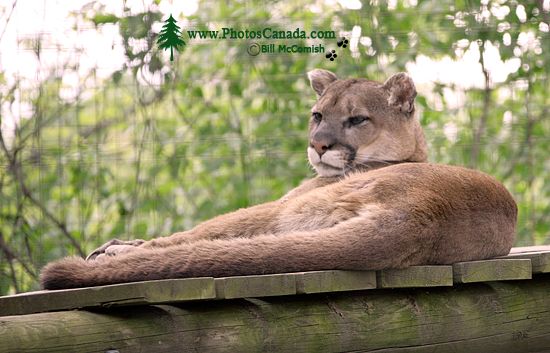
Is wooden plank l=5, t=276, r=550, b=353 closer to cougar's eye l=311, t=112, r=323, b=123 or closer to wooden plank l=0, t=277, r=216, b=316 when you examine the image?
wooden plank l=0, t=277, r=216, b=316

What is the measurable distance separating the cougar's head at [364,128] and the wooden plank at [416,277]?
152cm

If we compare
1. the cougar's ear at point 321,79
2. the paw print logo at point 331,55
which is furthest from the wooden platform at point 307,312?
the paw print logo at point 331,55

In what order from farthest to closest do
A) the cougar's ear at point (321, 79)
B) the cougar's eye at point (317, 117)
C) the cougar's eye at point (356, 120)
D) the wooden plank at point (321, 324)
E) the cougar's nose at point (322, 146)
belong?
1. the cougar's ear at point (321, 79)
2. the cougar's eye at point (317, 117)
3. the cougar's eye at point (356, 120)
4. the cougar's nose at point (322, 146)
5. the wooden plank at point (321, 324)

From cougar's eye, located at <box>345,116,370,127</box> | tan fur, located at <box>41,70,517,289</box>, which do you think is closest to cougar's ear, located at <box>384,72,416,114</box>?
cougar's eye, located at <box>345,116,370,127</box>

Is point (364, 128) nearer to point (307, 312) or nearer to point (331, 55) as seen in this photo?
point (307, 312)

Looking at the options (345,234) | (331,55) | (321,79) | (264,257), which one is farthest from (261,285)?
(331,55)

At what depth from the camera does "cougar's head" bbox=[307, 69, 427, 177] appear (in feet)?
16.7

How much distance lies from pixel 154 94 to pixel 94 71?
1.72ft

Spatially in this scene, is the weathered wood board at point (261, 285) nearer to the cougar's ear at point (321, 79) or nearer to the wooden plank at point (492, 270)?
the wooden plank at point (492, 270)

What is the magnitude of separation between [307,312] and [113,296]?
0.75 m

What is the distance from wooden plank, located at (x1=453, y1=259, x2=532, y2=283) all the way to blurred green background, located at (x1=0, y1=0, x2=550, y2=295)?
3.23 m

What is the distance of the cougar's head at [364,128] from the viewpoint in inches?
201

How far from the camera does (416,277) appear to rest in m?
3.53

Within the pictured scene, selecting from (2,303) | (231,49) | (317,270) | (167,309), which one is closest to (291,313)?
(317,270)
